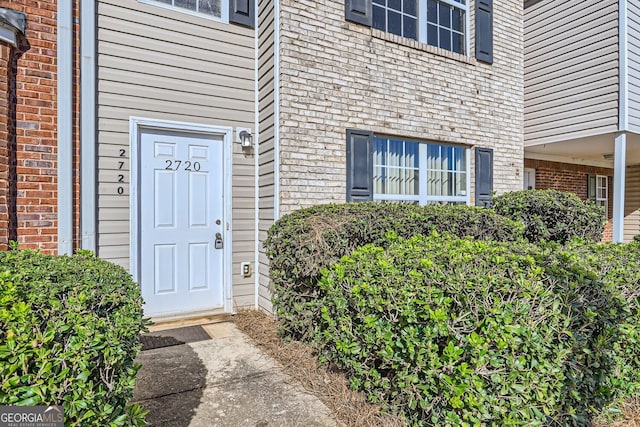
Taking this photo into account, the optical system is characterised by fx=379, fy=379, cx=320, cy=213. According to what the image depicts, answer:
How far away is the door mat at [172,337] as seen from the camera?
12.4ft

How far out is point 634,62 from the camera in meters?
6.89

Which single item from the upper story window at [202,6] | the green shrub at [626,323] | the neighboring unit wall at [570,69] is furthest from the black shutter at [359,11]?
the neighboring unit wall at [570,69]

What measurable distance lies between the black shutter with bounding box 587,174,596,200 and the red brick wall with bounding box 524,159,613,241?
5.3 inches

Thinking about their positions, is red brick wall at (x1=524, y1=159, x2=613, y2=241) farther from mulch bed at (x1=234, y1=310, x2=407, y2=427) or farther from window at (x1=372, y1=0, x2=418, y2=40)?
mulch bed at (x1=234, y1=310, x2=407, y2=427)

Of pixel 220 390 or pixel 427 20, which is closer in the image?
pixel 220 390

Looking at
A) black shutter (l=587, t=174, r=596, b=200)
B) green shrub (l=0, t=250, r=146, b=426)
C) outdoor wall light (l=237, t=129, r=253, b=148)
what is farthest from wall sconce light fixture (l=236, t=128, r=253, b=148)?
black shutter (l=587, t=174, r=596, b=200)

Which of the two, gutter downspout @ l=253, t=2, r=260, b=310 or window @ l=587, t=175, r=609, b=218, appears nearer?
gutter downspout @ l=253, t=2, r=260, b=310

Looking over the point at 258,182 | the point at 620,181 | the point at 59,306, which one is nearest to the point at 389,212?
the point at 258,182

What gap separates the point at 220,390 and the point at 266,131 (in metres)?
2.98

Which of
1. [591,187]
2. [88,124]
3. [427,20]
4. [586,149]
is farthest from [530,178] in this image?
[88,124]

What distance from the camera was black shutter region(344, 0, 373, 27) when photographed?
4949 mm

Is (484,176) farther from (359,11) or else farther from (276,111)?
(276,111)

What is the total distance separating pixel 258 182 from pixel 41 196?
228 centimetres

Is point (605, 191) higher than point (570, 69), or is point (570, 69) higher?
point (570, 69)
